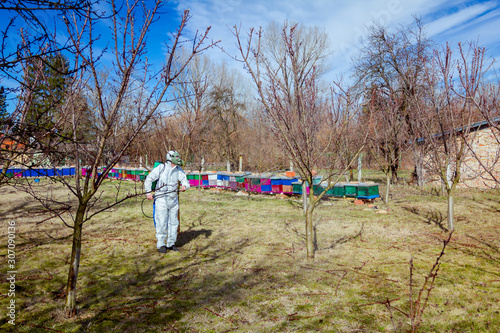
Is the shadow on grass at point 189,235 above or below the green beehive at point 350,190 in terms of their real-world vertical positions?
below

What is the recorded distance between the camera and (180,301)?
3391mm

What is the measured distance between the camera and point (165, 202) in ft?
16.6

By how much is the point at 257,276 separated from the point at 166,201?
6.95ft

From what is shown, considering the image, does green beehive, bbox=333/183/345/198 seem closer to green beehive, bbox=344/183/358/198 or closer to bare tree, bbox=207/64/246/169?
green beehive, bbox=344/183/358/198

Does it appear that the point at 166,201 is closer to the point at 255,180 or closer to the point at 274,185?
the point at 274,185

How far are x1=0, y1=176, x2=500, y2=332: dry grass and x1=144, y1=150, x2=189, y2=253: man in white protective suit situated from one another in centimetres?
33

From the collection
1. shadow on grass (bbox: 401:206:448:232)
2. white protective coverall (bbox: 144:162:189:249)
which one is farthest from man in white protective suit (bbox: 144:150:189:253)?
shadow on grass (bbox: 401:206:448:232)

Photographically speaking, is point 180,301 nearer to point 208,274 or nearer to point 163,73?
point 208,274

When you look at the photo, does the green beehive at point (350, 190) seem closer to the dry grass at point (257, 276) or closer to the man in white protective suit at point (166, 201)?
the dry grass at point (257, 276)

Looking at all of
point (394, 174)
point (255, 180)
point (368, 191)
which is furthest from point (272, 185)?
point (394, 174)

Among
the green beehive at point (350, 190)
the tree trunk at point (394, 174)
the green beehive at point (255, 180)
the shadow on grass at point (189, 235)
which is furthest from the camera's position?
the tree trunk at point (394, 174)

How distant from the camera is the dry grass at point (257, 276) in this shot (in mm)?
2955

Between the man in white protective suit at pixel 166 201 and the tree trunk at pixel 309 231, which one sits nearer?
the tree trunk at pixel 309 231

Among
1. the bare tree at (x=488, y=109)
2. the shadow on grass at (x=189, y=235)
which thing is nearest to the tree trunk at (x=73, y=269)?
the shadow on grass at (x=189, y=235)
